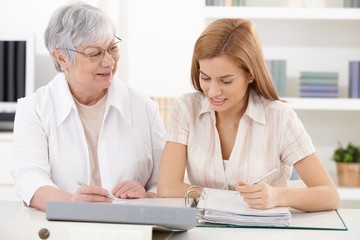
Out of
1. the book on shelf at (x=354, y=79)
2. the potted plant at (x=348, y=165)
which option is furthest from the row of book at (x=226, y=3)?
the potted plant at (x=348, y=165)

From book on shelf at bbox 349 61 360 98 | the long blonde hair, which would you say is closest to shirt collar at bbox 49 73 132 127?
the long blonde hair

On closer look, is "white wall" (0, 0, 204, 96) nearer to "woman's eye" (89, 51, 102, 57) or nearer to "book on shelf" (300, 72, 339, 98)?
"book on shelf" (300, 72, 339, 98)

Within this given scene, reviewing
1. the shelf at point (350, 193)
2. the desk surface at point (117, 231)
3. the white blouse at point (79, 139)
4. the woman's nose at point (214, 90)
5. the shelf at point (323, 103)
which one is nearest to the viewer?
the desk surface at point (117, 231)

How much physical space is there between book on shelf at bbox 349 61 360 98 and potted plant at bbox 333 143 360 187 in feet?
1.11

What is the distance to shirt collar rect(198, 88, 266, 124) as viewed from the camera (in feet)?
7.11

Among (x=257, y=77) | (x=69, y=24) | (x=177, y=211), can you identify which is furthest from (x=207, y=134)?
(x=177, y=211)

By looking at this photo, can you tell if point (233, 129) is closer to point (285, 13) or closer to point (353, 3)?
point (285, 13)

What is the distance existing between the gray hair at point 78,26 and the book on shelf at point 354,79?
8.15ft

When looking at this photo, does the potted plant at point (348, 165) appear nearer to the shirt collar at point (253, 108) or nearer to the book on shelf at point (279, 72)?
the book on shelf at point (279, 72)

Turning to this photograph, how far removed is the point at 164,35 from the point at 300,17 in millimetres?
928

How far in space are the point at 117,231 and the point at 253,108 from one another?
80 centimetres

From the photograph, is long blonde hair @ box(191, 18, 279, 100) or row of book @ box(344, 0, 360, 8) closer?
long blonde hair @ box(191, 18, 279, 100)

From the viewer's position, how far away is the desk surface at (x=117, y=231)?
1.54 metres

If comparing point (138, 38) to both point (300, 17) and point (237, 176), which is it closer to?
point (300, 17)
